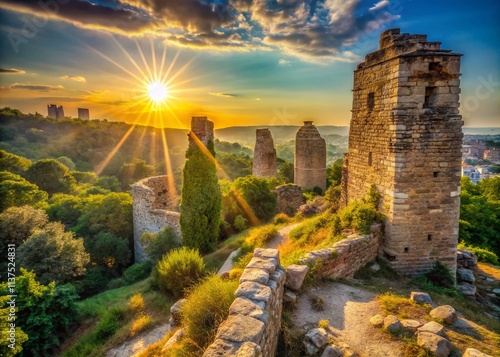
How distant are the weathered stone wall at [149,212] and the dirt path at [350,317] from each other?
8.73 metres

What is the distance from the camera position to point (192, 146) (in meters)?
12.2

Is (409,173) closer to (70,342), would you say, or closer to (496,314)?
(496,314)

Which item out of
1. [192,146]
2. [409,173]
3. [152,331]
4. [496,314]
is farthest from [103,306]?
[496,314]

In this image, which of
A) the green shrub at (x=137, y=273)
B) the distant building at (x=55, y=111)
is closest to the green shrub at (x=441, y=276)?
the green shrub at (x=137, y=273)

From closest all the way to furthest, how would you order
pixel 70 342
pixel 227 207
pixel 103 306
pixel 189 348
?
pixel 189 348, pixel 70 342, pixel 103 306, pixel 227 207

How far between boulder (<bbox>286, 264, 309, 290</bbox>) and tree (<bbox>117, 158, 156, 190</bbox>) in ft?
98.9

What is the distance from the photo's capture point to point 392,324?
15.7ft

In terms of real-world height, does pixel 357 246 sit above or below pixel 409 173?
below

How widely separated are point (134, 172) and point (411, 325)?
3390 cm

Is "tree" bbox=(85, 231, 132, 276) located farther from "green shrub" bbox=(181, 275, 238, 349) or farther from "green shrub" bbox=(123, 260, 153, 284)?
"green shrub" bbox=(181, 275, 238, 349)

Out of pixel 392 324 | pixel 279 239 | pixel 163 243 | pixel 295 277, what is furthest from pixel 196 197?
pixel 392 324

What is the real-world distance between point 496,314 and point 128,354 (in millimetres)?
8362

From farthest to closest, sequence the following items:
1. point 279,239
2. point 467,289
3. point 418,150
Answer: point 279,239 < point 467,289 < point 418,150

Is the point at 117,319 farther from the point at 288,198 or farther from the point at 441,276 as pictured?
the point at 288,198
